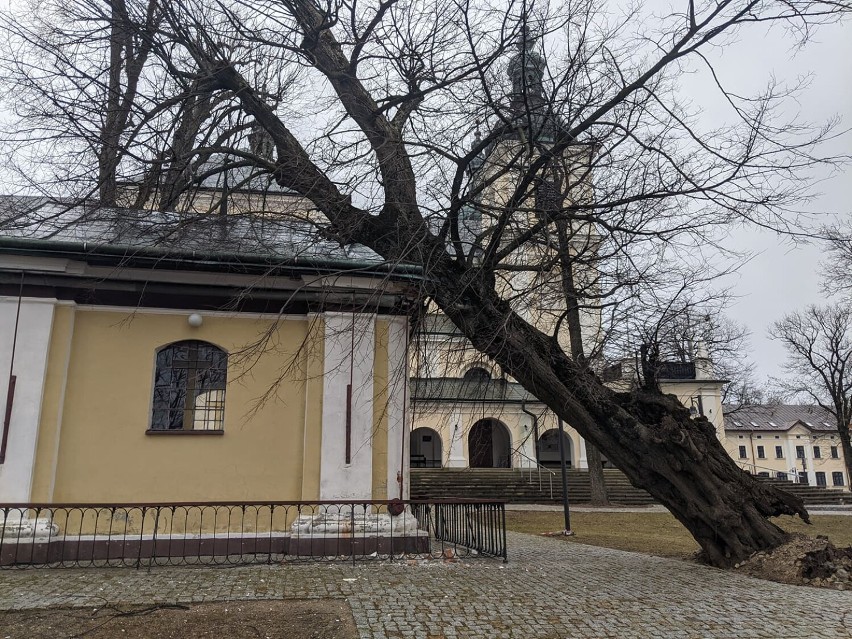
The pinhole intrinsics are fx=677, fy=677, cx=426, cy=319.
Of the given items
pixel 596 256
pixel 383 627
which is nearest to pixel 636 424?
pixel 596 256

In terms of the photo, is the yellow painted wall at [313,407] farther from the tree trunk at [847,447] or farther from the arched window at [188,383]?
the tree trunk at [847,447]

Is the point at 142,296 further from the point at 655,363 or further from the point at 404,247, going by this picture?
the point at 655,363

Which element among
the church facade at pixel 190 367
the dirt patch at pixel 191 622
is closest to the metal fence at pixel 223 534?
the church facade at pixel 190 367

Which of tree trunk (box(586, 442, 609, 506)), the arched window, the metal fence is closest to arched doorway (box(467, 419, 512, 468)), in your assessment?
tree trunk (box(586, 442, 609, 506))

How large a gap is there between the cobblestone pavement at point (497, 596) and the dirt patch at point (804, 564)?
37cm

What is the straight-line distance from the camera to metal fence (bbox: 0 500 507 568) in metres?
8.26

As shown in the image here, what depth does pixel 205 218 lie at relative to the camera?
27.8ft

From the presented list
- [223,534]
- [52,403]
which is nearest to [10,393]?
[52,403]

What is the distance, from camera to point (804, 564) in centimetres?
793

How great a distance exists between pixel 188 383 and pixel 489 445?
26637 millimetres

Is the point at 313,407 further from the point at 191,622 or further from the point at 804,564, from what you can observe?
the point at 804,564

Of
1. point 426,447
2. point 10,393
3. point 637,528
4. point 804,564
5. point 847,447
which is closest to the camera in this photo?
point 804,564

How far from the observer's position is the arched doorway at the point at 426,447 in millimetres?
35406

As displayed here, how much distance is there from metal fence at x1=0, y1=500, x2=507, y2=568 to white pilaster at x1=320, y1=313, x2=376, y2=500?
336 millimetres
